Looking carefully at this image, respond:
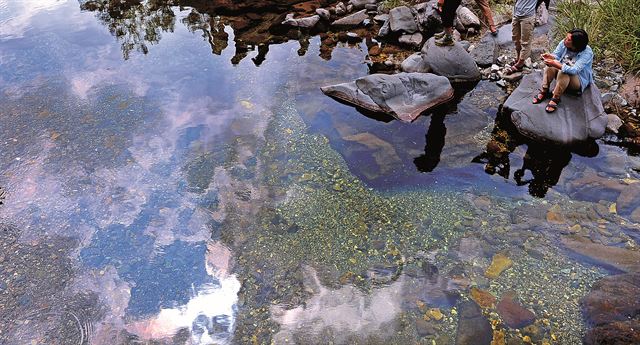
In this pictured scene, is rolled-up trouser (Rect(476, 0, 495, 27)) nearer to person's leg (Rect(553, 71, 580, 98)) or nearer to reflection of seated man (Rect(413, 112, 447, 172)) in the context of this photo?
reflection of seated man (Rect(413, 112, 447, 172))

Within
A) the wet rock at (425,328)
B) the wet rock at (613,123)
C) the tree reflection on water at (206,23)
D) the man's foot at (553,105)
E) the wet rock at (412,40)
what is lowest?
the wet rock at (425,328)

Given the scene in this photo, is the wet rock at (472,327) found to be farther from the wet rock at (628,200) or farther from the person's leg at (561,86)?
the person's leg at (561,86)

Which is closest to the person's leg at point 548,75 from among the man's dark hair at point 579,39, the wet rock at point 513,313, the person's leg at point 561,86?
the person's leg at point 561,86

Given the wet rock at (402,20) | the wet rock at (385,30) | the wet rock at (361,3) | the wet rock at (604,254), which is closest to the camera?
the wet rock at (604,254)

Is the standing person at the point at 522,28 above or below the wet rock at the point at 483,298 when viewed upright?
above

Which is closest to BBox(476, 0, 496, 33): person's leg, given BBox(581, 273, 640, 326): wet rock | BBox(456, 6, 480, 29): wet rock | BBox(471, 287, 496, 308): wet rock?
BBox(456, 6, 480, 29): wet rock

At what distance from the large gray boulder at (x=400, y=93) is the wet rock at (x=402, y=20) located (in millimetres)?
2143

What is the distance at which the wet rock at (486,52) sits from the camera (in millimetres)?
8055

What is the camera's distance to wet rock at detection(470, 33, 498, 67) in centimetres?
805

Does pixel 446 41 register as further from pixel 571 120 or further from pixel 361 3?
pixel 361 3

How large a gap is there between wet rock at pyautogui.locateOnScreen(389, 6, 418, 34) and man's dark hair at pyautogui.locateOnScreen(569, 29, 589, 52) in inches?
154

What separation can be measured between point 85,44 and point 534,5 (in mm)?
8652

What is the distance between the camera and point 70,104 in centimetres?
761

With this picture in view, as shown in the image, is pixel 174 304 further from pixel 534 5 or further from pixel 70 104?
pixel 534 5
